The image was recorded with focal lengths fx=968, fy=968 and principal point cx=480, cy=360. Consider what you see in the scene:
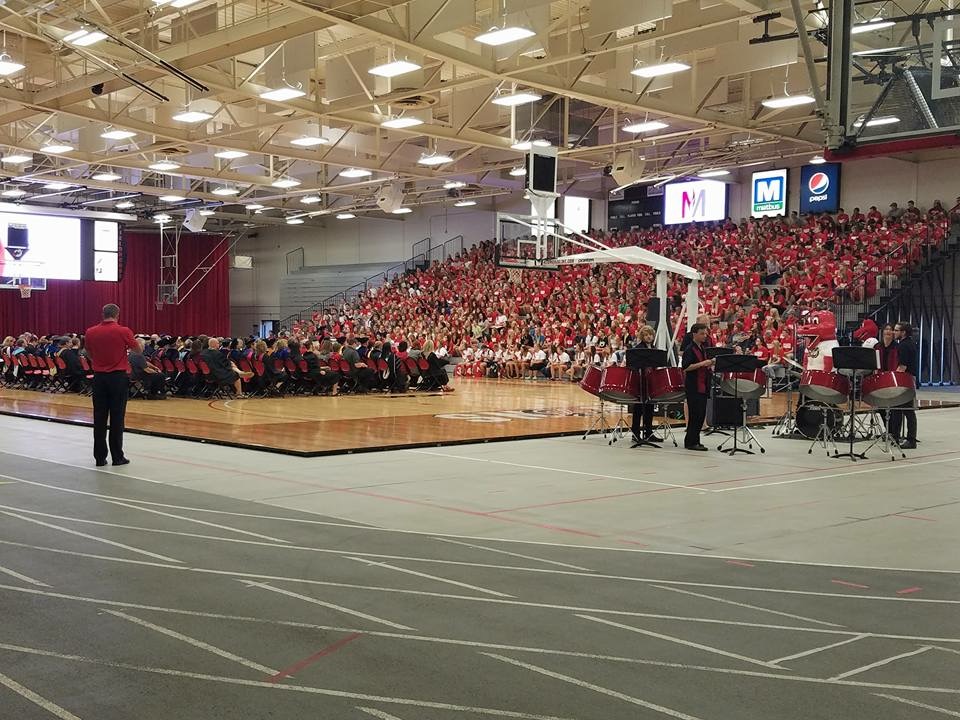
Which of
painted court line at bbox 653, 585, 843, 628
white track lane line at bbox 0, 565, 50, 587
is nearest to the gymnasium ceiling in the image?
painted court line at bbox 653, 585, 843, 628

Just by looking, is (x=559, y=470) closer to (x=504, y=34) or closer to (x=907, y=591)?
(x=907, y=591)

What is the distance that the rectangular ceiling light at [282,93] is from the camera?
55.2 ft

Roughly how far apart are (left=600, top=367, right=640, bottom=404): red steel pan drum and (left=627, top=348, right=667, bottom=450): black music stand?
0.21 ft

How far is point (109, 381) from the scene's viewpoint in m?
9.26

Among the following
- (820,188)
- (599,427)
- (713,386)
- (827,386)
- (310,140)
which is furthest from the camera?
(820,188)

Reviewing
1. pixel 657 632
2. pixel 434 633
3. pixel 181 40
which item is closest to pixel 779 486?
pixel 657 632

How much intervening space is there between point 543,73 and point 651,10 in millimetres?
4182

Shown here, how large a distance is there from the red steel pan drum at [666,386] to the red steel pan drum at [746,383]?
1.89ft

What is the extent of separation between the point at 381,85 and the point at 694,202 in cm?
1432

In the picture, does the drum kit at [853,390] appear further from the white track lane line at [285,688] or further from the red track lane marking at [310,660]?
the white track lane line at [285,688]

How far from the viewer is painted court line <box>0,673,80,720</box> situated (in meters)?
3.14

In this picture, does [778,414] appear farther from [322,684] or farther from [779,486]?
[322,684]

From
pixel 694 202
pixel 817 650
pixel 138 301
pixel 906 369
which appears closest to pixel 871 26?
pixel 817 650

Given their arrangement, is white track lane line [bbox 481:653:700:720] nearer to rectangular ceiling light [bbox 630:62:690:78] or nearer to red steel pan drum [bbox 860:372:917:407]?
red steel pan drum [bbox 860:372:917:407]
